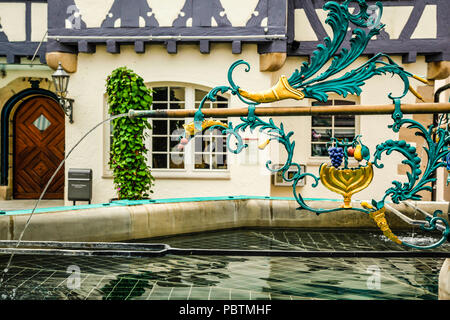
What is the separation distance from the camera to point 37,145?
11.2 meters

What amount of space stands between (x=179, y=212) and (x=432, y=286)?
114 inches

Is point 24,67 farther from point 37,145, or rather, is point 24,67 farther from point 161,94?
point 161,94

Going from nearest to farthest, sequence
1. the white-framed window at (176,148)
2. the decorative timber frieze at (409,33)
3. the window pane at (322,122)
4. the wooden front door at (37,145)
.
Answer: the decorative timber frieze at (409,33)
the white-framed window at (176,148)
the window pane at (322,122)
the wooden front door at (37,145)

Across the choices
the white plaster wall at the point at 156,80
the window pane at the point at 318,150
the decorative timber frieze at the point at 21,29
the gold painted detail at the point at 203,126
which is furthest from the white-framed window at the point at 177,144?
the gold painted detail at the point at 203,126

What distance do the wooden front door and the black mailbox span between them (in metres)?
1.77

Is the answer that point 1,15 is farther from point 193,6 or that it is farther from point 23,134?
point 193,6

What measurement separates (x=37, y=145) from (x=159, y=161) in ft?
8.96

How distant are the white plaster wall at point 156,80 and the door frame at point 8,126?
4.58 ft

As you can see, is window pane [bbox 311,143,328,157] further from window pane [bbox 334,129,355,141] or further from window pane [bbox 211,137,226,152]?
window pane [bbox 211,137,226,152]

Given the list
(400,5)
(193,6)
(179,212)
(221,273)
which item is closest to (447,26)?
(400,5)

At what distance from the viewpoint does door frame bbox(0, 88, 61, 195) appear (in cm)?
1090

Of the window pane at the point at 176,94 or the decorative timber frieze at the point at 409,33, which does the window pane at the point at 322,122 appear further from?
the window pane at the point at 176,94

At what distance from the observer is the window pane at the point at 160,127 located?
10.1 meters

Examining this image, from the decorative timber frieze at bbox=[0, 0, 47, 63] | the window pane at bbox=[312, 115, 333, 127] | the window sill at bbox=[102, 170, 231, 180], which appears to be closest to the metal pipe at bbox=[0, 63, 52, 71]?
the decorative timber frieze at bbox=[0, 0, 47, 63]
